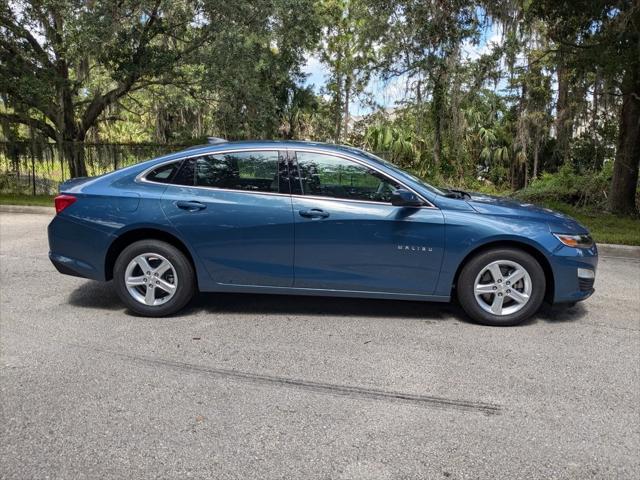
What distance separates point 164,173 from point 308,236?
1548 mm

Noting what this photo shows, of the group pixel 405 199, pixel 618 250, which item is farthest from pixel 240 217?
pixel 618 250

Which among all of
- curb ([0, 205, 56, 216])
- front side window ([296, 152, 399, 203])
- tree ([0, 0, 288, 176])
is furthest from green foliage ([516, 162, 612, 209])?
curb ([0, 205, 56, 216])

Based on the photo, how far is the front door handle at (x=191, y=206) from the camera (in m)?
4.85

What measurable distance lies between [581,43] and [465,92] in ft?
13.2

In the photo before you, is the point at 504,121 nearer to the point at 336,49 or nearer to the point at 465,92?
the point at 336,49

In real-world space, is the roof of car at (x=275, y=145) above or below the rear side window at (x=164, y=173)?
above

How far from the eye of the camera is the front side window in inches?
191

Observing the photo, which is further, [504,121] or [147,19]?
[504,121]

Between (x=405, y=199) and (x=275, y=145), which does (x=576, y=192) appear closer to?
(x=405, y=199)

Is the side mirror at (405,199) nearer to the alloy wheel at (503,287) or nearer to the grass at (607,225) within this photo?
the alloy wheel at (503,287)

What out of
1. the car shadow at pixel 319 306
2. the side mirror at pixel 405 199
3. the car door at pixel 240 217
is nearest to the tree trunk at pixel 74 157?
the car shadow at pixel 319 306

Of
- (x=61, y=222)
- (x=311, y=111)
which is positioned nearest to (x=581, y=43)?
(x=61, y=222)

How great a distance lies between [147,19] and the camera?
13766mm

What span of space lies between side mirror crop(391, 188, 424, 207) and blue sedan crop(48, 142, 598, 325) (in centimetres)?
1
